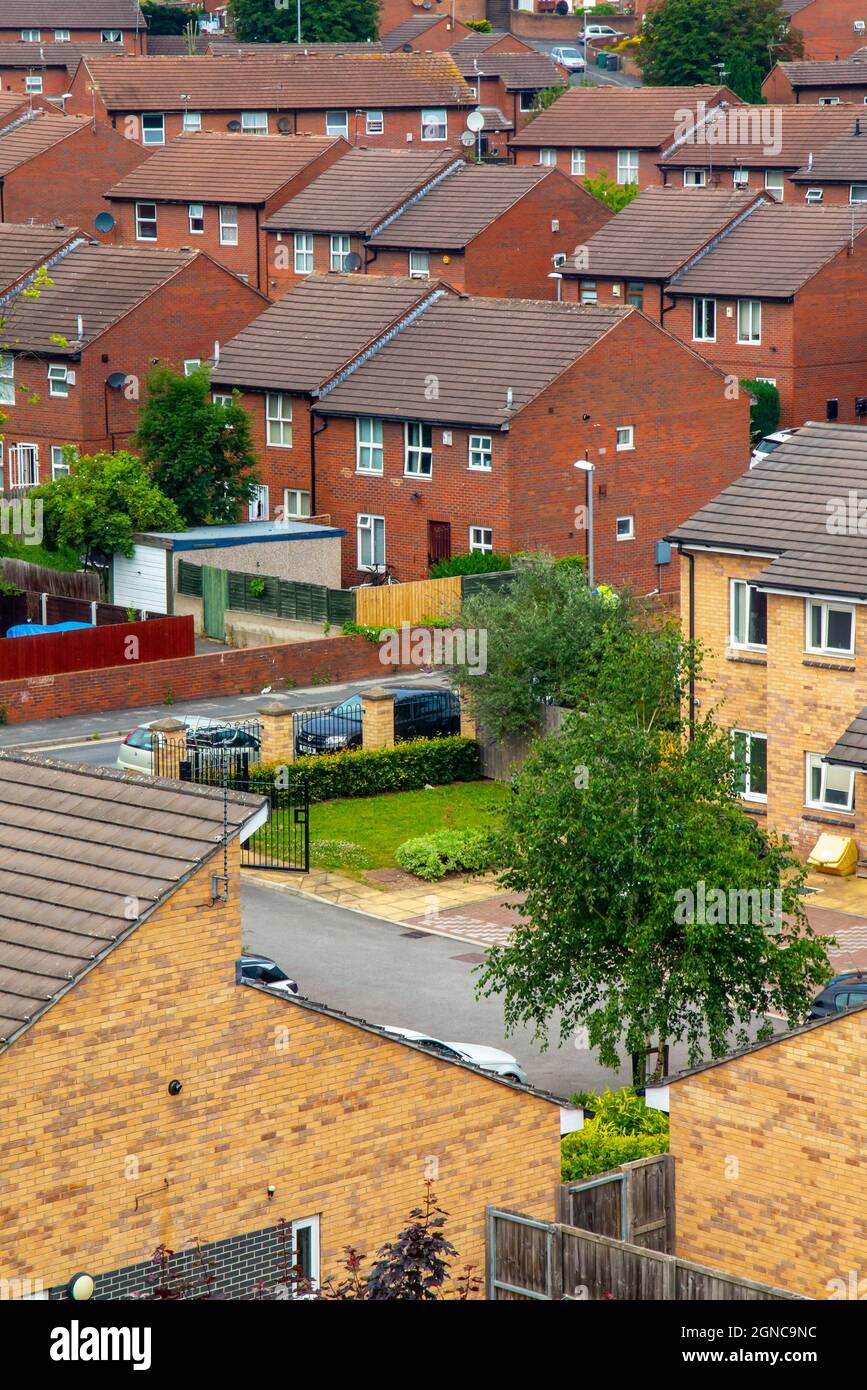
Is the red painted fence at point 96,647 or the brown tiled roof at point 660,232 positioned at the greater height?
the brown tiled roof at point 660,232

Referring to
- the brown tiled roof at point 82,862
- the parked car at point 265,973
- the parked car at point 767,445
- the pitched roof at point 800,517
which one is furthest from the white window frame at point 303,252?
the brown tiled roof at point 82,862

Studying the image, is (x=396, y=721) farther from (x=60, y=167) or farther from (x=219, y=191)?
(x=60, y=167)

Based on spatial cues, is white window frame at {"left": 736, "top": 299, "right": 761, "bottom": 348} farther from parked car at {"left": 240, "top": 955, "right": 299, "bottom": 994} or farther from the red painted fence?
parked car at {"left": 240, "top": 955, "right": 299, "bottom": 994}

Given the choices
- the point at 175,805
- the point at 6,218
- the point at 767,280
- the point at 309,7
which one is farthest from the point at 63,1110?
the point at 309,7

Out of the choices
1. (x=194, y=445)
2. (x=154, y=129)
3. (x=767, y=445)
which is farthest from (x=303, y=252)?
(x=194, y=445)

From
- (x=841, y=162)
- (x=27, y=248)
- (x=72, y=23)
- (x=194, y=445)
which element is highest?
(x=72, y=23)

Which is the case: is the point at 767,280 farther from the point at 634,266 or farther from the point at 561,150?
the point at 561,150

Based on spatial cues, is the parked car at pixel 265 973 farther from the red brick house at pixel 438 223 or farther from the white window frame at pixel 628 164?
the white window frame at pixel 628 164

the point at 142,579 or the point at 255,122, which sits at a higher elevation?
the point at 255,122
